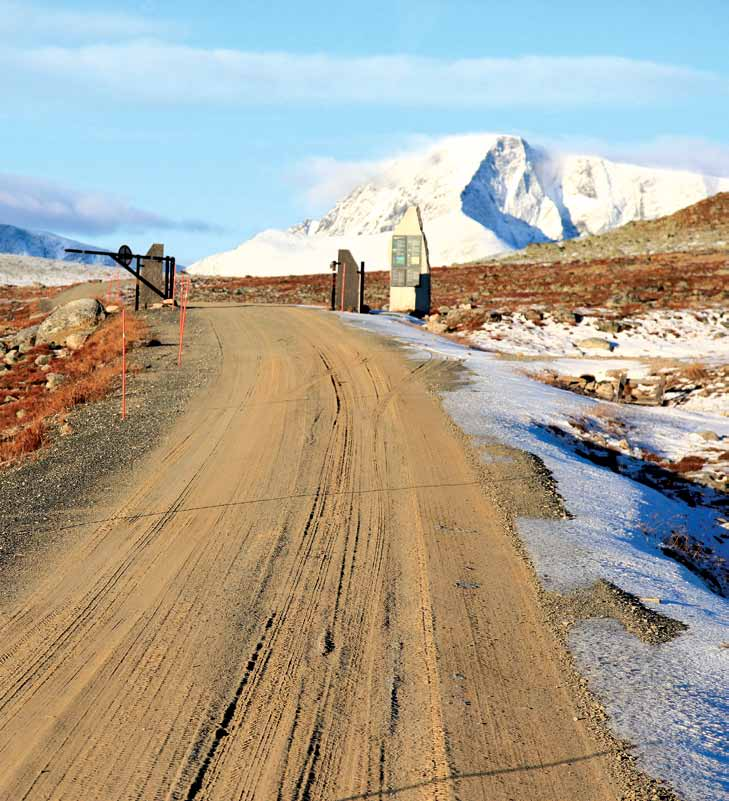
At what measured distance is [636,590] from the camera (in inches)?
345

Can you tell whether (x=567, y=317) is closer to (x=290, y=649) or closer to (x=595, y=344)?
(x=595, y=344)

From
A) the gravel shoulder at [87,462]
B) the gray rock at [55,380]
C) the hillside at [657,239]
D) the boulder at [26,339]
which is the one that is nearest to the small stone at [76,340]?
the boulder at [26,339]

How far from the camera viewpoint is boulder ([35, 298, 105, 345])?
3062 centimetres

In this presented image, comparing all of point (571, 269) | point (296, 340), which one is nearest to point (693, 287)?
point (571, 269)

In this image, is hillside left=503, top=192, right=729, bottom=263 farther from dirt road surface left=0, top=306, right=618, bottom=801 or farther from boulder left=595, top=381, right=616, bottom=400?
dirt road surface left=0, top=306, right=618, bottom=801

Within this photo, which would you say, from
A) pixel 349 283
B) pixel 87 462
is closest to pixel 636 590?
pixel 87 462

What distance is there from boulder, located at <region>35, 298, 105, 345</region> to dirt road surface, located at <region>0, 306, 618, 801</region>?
19.3 meters

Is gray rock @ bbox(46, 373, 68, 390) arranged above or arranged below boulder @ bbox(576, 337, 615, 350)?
below

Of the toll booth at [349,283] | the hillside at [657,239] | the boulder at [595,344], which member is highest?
the hillside at [657,239]

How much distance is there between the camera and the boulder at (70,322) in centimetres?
3062

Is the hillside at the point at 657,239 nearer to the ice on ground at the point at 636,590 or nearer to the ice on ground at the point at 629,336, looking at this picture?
the ice on ground at the point at 629,336

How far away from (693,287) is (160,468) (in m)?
34.4

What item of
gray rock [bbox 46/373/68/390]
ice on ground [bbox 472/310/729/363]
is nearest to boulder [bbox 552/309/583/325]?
ice on ground [bbox 472/310/729/363]

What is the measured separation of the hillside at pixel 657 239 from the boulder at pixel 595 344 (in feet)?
107
